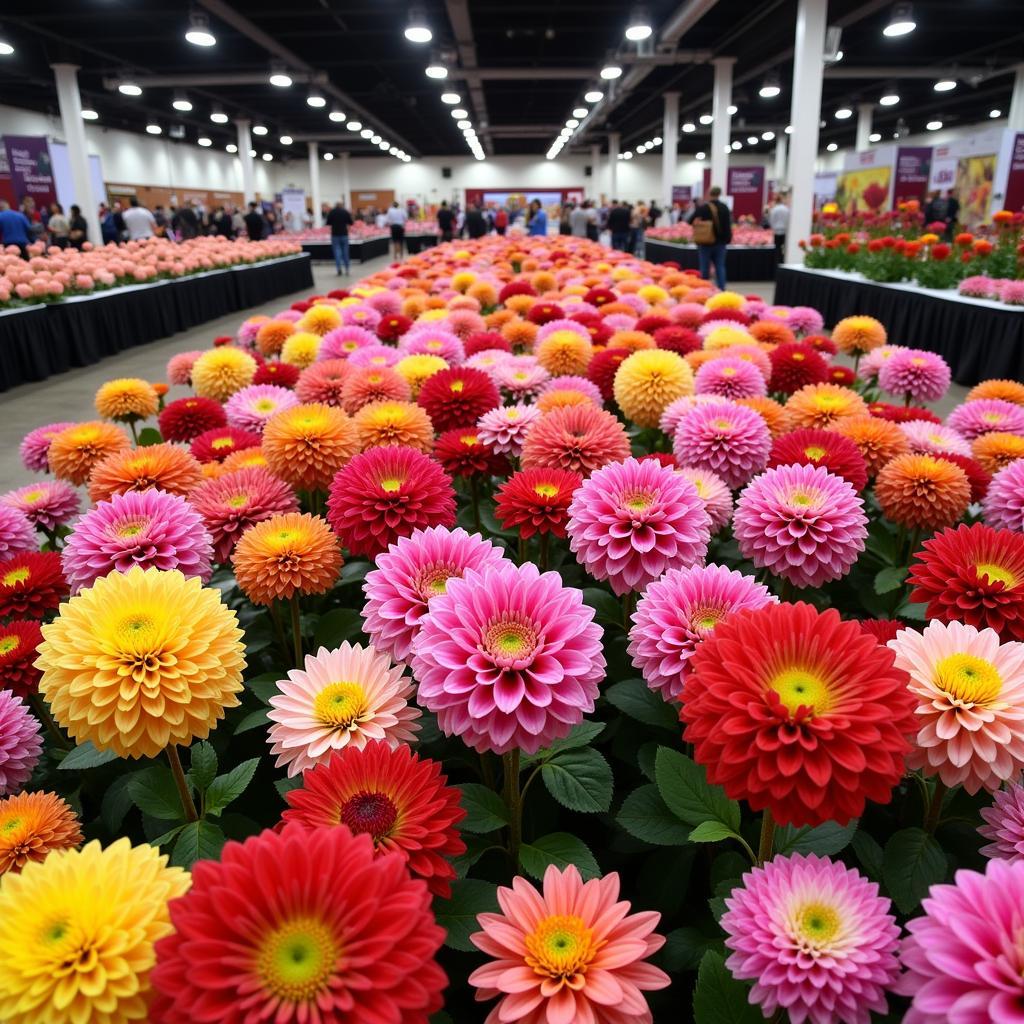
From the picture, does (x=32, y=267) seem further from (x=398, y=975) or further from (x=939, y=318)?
(x=398, y=975)

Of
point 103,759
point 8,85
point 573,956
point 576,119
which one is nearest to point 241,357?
point 103,759

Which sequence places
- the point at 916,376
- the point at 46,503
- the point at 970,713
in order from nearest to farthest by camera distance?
the point at 970,713 < the point at 46,503 < the point at 916,376

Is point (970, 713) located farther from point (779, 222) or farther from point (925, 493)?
point (779, 222)

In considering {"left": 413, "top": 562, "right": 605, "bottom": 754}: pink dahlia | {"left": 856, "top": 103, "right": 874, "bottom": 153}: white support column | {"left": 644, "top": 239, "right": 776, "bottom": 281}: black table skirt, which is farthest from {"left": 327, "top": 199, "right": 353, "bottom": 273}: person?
{"left": 413, "top": 562, "right": 605, "bottom": 754}: pink dahlia

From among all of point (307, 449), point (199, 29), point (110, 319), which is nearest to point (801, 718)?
point (307, 449)

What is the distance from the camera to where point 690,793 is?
32.4 inches

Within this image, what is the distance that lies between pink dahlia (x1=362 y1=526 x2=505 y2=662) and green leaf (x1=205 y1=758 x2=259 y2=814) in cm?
20

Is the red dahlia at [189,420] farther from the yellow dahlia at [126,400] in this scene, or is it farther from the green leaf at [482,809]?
the green leaf at [482,809]

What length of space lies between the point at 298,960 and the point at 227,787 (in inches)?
17.0

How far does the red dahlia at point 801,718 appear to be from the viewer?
1.97 feet

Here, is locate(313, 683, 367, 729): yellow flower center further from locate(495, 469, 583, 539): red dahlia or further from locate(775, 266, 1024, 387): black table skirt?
locate(775, 266, 1024, 387): black table skirt

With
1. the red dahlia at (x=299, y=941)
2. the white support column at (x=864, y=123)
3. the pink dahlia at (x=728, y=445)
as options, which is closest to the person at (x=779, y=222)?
the white support column at (x=864, y=123)

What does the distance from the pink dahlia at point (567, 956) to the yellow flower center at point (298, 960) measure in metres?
0.15

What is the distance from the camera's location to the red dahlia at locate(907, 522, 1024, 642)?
2.96ft
